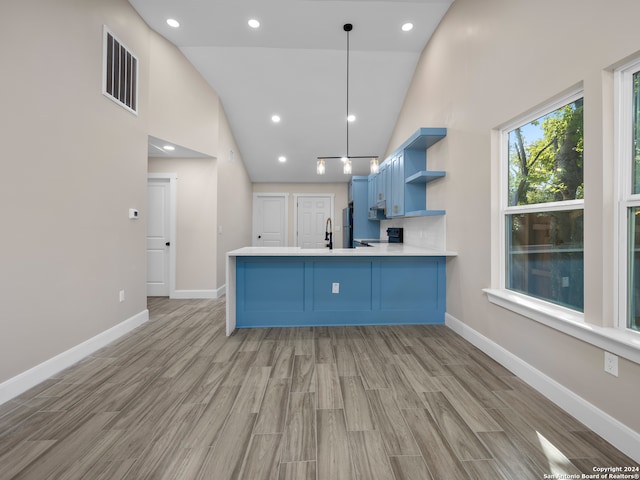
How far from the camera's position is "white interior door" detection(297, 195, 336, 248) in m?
7.69

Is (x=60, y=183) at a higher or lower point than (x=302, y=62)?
lower

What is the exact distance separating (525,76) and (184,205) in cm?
467

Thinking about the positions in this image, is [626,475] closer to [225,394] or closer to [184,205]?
[225,394]

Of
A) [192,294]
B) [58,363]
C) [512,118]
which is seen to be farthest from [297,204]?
[58,363]

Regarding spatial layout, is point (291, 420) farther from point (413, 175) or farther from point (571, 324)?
point (413, 175)

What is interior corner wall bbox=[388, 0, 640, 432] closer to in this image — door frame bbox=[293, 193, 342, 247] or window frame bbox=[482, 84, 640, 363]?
window frame bbox=[482, 84, 640, 363]

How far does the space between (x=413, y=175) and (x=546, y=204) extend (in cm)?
180

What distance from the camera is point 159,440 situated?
1522 millimetres

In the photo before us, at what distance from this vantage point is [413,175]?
372 cm

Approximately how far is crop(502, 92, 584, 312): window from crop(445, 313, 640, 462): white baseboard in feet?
1.70

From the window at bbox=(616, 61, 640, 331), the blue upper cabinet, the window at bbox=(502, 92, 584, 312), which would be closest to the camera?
the window at bbox=(616, 61, 640, 331)

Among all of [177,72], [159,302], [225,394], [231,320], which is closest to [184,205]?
[159,302]

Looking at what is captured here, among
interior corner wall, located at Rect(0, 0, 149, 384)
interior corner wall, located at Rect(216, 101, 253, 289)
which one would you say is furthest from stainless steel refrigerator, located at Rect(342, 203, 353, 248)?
interior corner wall, located at Rect(0, 0, 149, 384)

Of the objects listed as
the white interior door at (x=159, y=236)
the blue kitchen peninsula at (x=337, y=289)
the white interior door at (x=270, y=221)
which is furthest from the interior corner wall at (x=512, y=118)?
the white interior door at (x=270, y=221)
